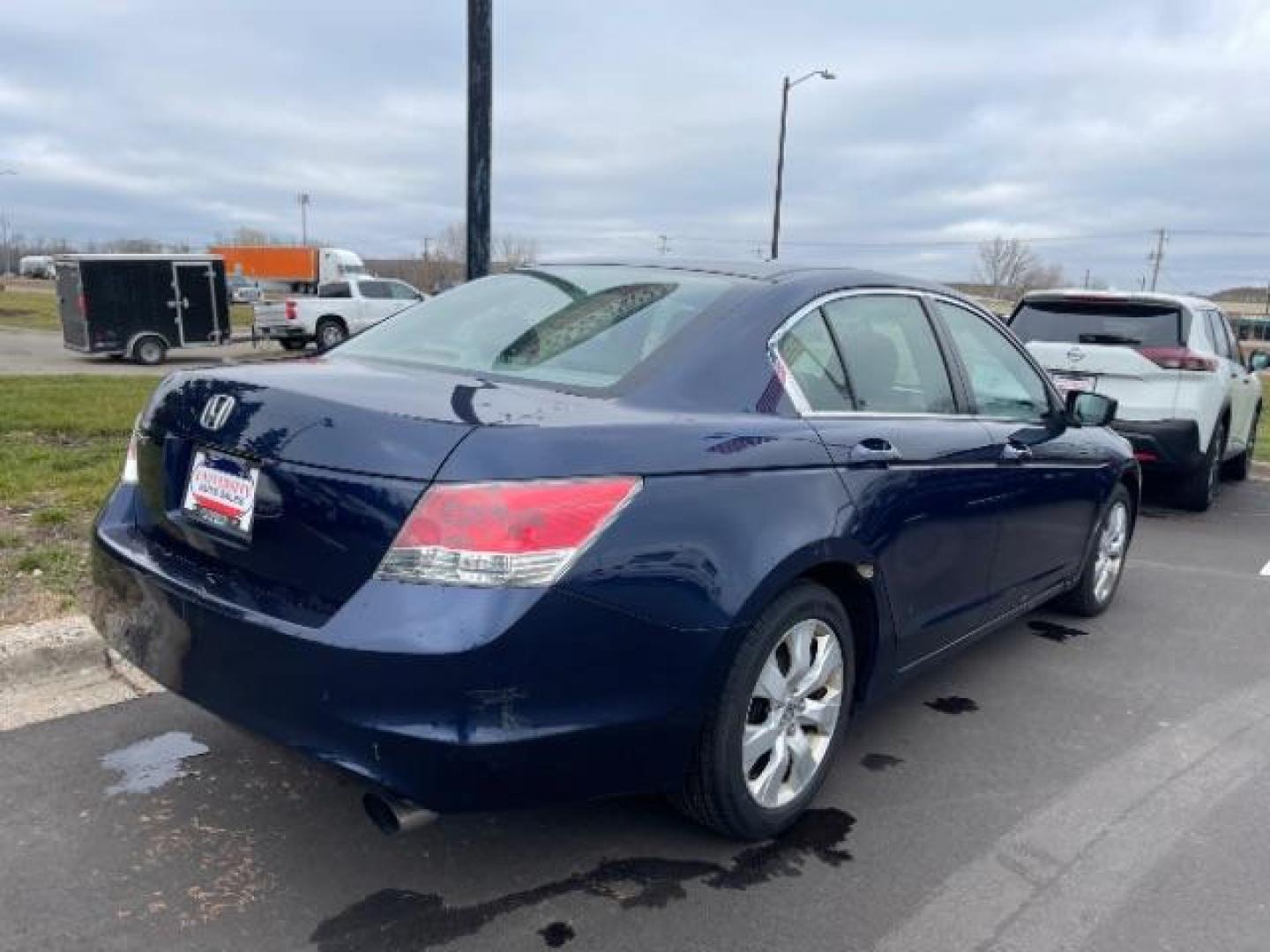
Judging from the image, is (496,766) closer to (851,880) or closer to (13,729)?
(851,880)

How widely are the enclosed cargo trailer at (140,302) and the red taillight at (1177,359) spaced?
1912 cm

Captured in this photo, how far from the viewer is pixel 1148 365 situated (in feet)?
24.9

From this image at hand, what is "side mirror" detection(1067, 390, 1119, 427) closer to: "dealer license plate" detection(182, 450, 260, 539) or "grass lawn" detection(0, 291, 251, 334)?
"dealer license plate" detection(182, 450, 260, 539)

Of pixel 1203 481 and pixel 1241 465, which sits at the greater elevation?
pixel 1203 481

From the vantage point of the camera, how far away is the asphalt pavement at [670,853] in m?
2.54

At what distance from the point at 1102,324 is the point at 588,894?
671cm

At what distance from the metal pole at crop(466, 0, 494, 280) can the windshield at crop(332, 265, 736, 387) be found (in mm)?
2817

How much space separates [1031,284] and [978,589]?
79516mm

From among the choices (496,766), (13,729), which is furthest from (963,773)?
(13,729)

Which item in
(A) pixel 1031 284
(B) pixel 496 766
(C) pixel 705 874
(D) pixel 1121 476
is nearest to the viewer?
(B) pixel 496 766

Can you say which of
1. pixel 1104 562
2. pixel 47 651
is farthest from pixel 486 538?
pixel 1104 562

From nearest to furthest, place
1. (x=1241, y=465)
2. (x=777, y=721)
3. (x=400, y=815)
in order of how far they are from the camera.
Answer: (x=400, y=815) → (x=777, y=721) → (x=1241, y=465)

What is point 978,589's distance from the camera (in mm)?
3768

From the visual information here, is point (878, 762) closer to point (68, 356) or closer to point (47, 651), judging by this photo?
point (47, 651)
